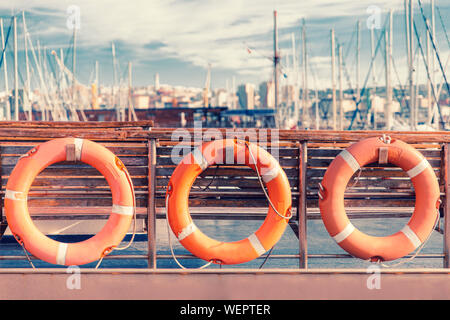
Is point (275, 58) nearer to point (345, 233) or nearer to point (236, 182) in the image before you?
point (236, 182)

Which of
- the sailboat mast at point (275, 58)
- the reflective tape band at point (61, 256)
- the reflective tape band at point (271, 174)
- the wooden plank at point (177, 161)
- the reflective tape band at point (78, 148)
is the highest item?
the sailboat mast at point (275, 58)

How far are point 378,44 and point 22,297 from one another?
21.5m

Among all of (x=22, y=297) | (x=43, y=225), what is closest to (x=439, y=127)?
(x=43, y=225)

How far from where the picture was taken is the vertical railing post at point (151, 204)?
348 centimetres

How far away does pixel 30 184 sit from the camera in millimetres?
3447

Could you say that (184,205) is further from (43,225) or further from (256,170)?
(43,225)

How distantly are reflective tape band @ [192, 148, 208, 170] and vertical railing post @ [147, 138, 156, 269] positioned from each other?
33 cm

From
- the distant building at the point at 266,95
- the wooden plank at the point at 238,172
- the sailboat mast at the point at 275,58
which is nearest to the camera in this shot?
the wooden plank at the point at 238,172

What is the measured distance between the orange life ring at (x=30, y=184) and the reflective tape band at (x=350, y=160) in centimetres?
170

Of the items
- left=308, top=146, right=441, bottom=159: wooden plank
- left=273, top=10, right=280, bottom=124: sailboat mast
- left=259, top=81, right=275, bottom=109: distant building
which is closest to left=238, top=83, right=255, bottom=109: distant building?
left=259, top=81, right=275, bottom=109: distant building

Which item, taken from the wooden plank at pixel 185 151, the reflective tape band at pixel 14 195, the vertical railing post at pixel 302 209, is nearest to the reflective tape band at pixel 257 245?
the vertical railing post at pixel 302 209

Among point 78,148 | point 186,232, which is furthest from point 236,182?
point 78,148

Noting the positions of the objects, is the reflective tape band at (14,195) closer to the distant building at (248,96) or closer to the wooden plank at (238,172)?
the wooden plank at (238,172)

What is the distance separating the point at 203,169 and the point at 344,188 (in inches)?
44.6
